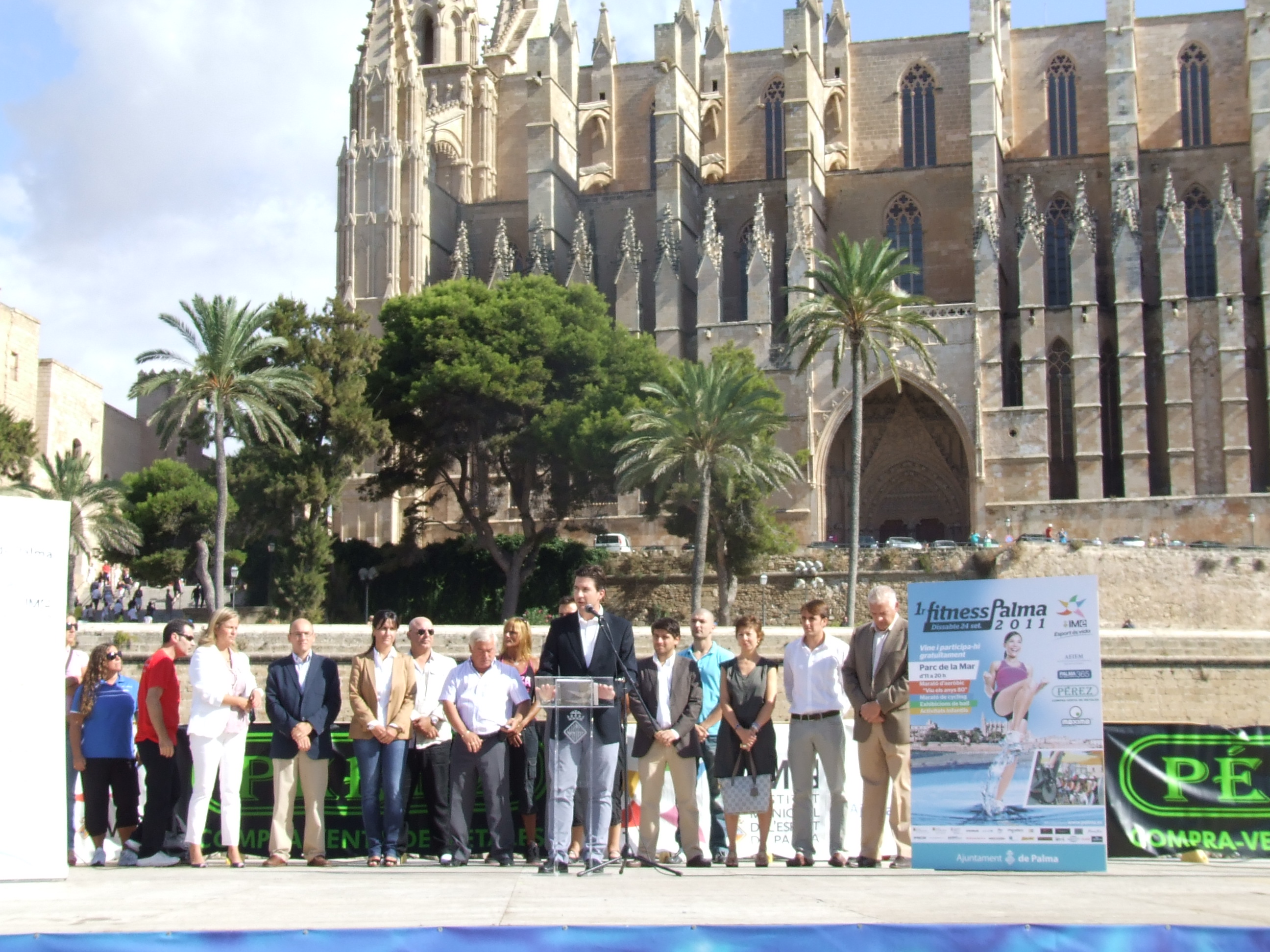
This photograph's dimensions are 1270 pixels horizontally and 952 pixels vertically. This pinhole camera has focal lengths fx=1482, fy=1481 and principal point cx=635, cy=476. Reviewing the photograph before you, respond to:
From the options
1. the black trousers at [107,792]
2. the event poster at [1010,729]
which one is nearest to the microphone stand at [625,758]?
the event poster at [1010,729]

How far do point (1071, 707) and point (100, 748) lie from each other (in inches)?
242

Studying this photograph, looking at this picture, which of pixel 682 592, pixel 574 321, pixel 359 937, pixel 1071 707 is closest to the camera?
pixel 359 937

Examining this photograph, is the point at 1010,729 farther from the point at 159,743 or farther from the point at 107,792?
the point at 107,792

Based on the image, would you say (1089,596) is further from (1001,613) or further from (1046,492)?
(1046,492)

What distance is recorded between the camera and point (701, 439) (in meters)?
30.9

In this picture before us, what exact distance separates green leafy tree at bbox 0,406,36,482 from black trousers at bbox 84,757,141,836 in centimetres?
2520

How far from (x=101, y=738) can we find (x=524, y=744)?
277 cm

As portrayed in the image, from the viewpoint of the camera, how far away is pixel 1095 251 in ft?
141

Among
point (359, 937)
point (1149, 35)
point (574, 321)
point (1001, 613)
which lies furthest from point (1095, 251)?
point (359, 937)

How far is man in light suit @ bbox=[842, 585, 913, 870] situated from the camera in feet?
30.0

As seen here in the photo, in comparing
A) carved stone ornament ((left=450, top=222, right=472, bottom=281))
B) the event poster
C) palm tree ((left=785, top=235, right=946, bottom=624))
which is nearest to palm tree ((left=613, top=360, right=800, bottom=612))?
palm tree ((left=785, top=235, right=946, bottom=624))

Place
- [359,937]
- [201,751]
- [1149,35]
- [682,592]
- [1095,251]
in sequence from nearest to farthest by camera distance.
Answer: [359,937] → [201,751] → [682,592] → [1095,251] → [1149,35]

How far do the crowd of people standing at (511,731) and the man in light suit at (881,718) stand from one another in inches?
0.5

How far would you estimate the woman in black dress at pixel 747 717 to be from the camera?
9.59 m
